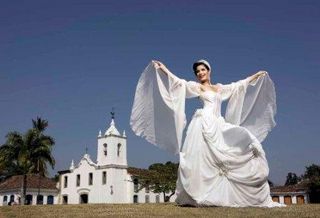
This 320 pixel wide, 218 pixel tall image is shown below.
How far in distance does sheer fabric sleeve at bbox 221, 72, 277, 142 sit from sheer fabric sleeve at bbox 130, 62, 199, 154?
5.18ft

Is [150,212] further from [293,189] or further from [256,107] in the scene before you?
[293,189]

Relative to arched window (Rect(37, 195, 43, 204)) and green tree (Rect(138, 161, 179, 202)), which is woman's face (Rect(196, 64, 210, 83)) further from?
arched window (Rect(37, 195, 43, 204))

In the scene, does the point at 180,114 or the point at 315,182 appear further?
the point at 315,182

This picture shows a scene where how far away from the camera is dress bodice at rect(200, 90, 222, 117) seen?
1149 cm

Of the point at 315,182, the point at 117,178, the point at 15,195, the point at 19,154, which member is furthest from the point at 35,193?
the point at 315,182

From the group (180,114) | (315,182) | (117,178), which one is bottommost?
(180,114)

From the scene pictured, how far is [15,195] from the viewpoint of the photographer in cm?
7094

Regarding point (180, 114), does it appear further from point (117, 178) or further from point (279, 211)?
point (117, 178)

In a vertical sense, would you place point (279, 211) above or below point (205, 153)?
below

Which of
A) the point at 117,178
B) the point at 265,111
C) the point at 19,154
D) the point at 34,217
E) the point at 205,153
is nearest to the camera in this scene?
the point at 34,217

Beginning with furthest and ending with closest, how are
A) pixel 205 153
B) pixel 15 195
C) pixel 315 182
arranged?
pixel 15 195 < pixel 315 182 < pixel 205 153

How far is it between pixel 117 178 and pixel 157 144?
6589cm

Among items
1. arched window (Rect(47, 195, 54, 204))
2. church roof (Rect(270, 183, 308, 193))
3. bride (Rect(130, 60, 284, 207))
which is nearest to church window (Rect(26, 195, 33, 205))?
arched window (Rect(47, 195, 54, 204))

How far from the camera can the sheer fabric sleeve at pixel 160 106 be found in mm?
11672
